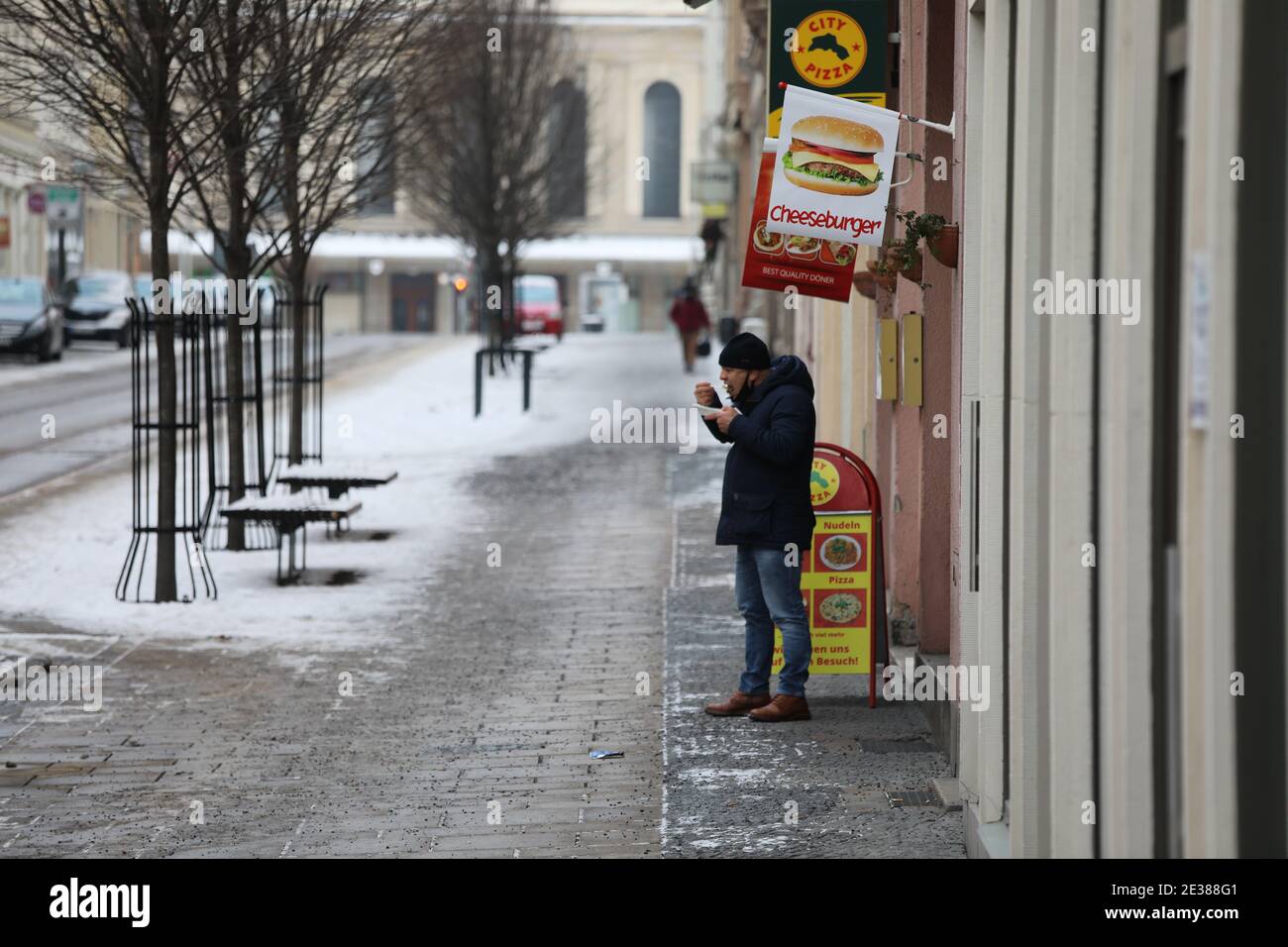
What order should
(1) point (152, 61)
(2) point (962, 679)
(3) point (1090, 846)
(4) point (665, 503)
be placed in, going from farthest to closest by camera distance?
1. (4) point (665, 503)
2. (1) point (152, 61)
3. (2) point (962, 679)
4. (3) point (1090, 846)

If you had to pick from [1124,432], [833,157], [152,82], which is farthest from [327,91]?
[1124,432]

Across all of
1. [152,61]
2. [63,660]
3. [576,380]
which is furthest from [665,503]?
[576,380]

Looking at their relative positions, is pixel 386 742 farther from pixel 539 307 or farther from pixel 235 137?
pixel 539 307

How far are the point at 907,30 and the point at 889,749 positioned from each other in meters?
3.97

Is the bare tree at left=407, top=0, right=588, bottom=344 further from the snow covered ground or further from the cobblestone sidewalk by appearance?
the cobblestone sidewalk

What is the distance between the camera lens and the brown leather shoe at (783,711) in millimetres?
9070

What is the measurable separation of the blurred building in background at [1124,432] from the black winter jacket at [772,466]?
3.13 ft

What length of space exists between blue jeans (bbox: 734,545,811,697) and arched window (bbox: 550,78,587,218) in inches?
1433

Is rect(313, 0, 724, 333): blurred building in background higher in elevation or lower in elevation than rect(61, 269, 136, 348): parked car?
higher

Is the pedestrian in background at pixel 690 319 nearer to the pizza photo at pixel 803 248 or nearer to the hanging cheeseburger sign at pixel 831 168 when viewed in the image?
the pizza photo at pixel 803 248

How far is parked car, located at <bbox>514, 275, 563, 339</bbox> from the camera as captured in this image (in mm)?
57531

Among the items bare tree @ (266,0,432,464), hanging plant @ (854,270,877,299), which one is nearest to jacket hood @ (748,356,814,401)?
hanging plant @ (854,270,877,299)
